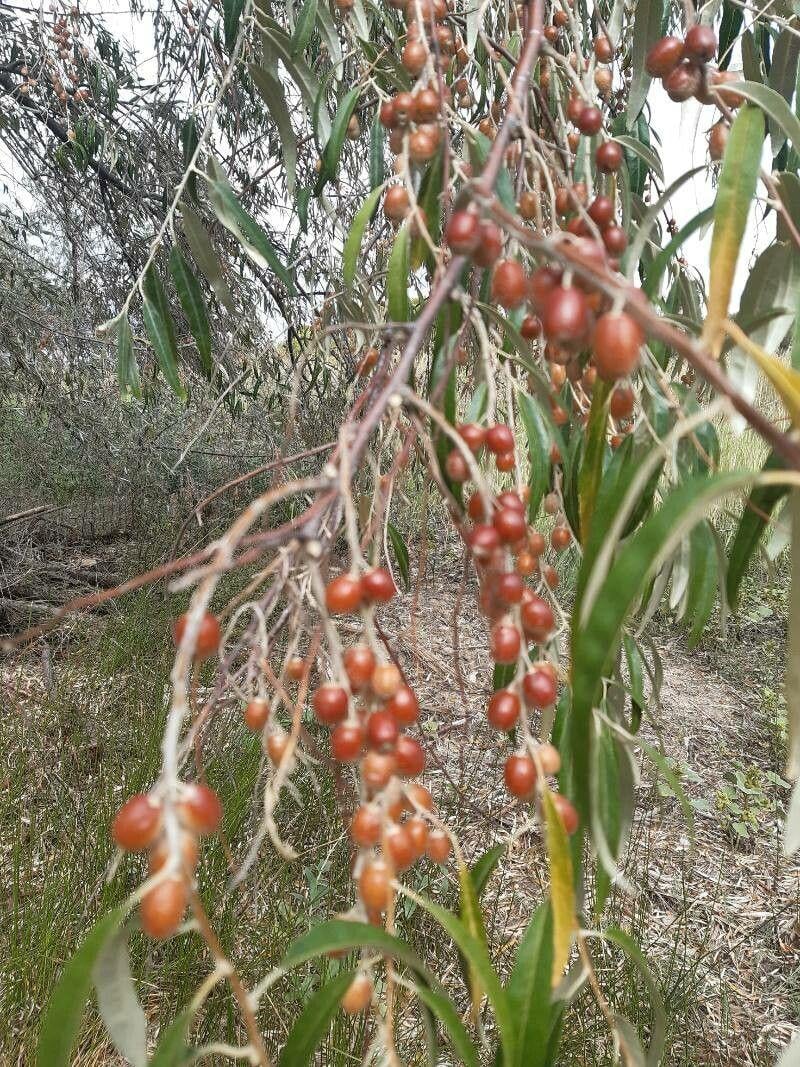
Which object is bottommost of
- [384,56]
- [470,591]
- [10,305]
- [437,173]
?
[470,591]

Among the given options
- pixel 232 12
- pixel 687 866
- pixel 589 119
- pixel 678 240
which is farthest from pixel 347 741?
pixel 687 866

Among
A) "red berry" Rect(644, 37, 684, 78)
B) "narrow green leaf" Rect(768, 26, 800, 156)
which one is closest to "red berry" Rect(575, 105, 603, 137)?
"red berry" Rect(644, 37, 684, 78)

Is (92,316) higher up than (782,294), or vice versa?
(92,316)

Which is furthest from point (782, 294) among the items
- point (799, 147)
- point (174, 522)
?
point (174, 522)

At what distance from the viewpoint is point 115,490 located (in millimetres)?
3279

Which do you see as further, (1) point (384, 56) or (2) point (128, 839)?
(1) point (384, 56)

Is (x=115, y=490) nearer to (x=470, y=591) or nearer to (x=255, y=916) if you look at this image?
(x=470, y=591)

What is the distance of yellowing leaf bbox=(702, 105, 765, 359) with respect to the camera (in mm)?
332

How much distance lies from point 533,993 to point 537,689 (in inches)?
7.6

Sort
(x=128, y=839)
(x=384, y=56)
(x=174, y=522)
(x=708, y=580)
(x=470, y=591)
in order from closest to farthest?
(x=128, y=839) < (x=708, y=580) < (x=384, y=56) < (x=174, y=522) < (x=470, y=591)

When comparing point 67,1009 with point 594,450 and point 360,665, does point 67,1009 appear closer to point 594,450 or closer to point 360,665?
point 360,665

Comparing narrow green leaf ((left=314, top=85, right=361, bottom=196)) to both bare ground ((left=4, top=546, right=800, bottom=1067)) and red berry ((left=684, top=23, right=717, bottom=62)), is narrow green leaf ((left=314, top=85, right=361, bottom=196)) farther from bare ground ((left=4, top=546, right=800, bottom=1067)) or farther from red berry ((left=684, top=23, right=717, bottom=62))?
bare ground ((left=4, top=546, right=800, bottom=1067))

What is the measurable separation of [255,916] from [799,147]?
1.40 metres

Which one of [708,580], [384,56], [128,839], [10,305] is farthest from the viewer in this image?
[10,305]
